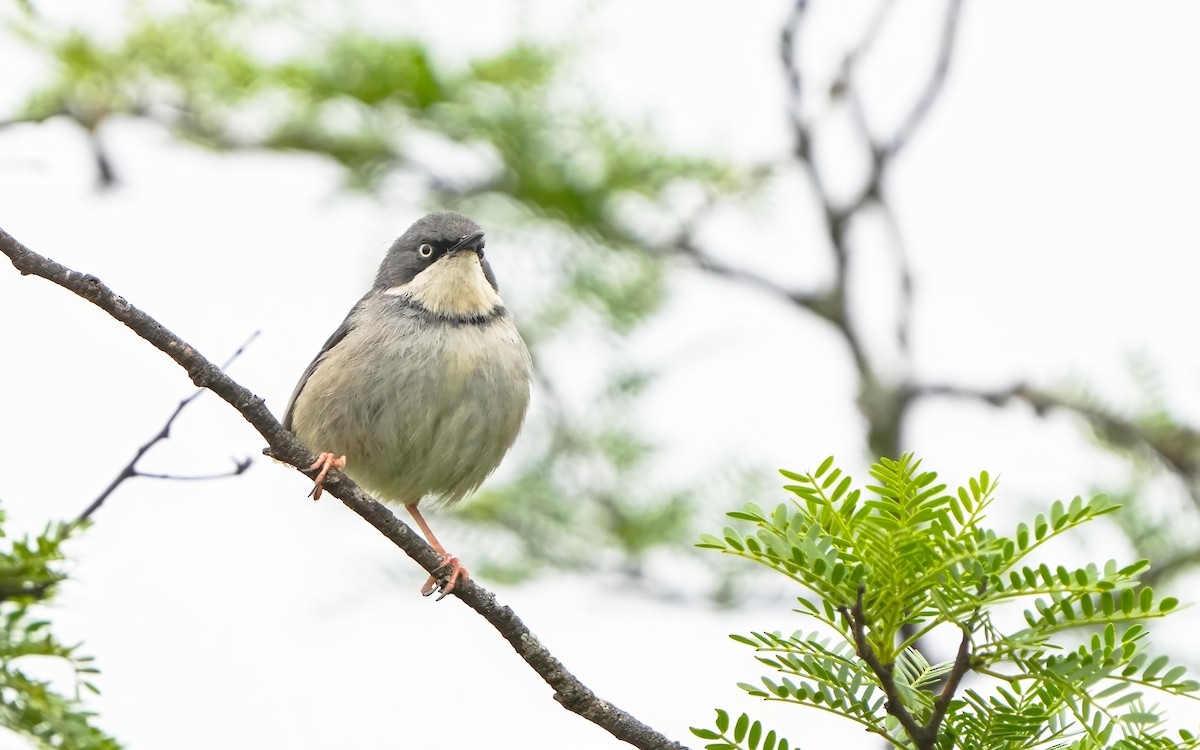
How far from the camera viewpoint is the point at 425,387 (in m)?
5.42

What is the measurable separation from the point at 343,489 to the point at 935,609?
171 cm

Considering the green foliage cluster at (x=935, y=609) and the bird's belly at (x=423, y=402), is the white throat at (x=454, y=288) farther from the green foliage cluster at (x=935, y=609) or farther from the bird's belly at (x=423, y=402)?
the green foliage cluster at (x=935, y=609)

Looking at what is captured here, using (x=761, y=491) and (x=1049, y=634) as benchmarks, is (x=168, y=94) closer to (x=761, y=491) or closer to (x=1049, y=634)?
(x=761, y=491)

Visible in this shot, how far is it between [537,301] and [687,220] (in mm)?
881

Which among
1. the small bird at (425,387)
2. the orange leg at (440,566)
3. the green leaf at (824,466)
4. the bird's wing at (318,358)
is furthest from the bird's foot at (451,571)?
the bird's wing at (318,358)

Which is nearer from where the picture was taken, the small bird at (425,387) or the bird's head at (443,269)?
the small bird at (425,387)

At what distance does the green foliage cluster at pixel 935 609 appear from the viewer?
2.13 metres

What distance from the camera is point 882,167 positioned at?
6.54 meters

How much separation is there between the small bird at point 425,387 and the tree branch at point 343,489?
178 cm

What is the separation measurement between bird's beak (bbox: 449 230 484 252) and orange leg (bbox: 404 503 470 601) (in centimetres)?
124

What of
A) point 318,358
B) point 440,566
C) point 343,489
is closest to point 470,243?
point 318,358

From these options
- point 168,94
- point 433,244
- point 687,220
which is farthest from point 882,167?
point 168,94

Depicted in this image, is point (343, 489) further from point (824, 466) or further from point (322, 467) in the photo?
point (824, 466)

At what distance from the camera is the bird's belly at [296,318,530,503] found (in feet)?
17.8
